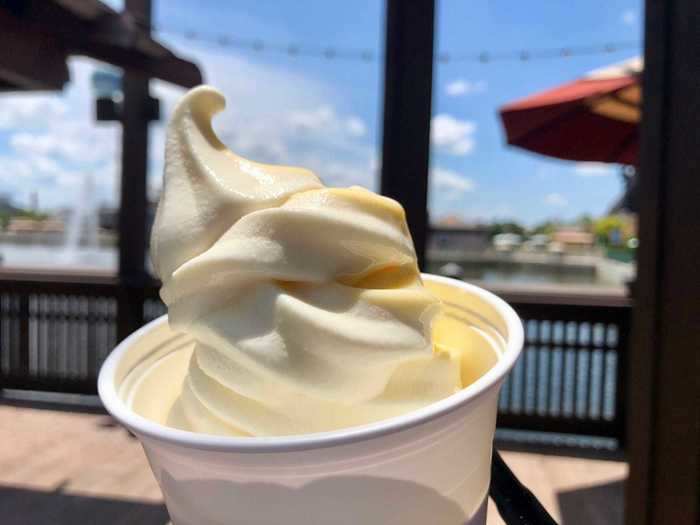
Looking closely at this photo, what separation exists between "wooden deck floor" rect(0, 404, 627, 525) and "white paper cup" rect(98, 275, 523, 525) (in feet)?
8.12

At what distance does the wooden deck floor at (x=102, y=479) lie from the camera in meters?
2.76

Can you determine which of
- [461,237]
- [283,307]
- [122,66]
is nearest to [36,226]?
[461,237]

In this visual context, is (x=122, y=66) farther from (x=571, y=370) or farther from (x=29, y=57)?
(x=571, y=370)

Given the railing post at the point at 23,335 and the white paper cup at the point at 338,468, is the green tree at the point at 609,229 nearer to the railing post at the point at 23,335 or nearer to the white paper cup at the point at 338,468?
the railing post at the point at 23,335

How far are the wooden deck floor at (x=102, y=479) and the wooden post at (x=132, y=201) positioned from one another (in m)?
0.84

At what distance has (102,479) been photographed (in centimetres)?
310

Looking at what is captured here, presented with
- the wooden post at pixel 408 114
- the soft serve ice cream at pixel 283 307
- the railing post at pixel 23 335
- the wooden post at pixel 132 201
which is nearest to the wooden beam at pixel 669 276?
the wooden post at pixel 408 114

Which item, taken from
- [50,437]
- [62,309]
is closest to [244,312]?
[50,437]

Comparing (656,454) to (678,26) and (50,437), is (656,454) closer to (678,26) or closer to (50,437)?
(678,26)

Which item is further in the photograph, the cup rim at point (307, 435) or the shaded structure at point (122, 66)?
the shaded structure at point (122, 66)

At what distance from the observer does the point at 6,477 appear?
3.08 meters

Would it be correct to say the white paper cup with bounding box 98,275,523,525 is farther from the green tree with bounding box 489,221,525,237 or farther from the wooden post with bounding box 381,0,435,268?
the green tree with bounding box 489,221,525,237

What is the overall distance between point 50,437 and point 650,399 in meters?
3.58

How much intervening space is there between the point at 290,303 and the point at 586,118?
411 centimetres
